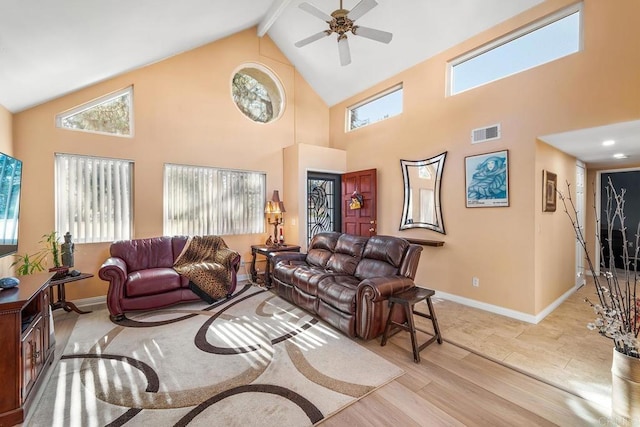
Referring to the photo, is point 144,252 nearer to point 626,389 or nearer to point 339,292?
point 339,292

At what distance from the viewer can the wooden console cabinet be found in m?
1.74

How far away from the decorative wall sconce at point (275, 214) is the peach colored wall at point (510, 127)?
2056 mm

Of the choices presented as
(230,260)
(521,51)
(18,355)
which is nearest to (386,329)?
(230,260)

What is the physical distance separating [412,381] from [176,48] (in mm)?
5386

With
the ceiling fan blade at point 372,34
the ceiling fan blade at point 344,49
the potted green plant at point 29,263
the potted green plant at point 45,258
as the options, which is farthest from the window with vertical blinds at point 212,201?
the ceiling fan blade at point 372,34

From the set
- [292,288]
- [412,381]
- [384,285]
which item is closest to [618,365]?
[412,381]

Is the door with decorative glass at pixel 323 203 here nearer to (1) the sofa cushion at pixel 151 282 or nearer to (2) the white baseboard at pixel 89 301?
(1) the sofa cushion at pixel 151 282

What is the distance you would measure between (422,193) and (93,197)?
A: 197 inches

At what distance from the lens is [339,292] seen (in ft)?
9.93

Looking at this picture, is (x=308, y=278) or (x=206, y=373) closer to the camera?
(x=206, y=373)

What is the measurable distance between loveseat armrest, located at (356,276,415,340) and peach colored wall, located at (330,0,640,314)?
5.82 ft

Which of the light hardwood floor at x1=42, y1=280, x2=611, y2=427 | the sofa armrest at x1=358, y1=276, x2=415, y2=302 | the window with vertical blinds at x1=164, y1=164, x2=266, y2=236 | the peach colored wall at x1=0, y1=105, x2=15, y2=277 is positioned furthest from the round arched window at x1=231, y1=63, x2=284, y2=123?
the light hardwood floor at x1=42, y1=280, x2=611, y2=427

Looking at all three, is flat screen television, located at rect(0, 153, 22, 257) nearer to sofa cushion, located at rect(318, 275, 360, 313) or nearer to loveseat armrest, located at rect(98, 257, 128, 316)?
loveseat armrest, located at rect(98, 257, 128, 316)

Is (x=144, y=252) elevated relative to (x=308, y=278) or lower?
elevated
